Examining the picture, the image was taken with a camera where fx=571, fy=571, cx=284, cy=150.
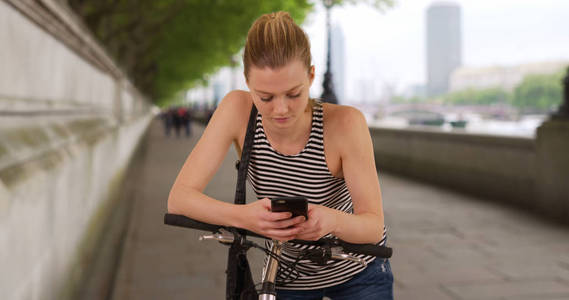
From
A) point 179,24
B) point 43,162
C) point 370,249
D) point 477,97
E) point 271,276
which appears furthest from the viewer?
point 477,97

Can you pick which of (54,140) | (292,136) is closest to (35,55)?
(54,140)

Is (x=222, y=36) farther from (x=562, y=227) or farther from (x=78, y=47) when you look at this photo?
(x=562, y=227)

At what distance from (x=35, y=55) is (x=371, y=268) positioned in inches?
148

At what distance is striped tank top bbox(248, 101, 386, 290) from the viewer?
70.7 inches

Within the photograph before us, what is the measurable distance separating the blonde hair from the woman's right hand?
37cm

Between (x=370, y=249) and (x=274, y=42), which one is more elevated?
(x=274, y=42)

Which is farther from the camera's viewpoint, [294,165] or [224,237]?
[294,165]

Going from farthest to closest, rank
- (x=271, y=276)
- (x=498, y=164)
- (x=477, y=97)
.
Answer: (x=477, y=97), (x=498, y=164), (x=271, y=276)

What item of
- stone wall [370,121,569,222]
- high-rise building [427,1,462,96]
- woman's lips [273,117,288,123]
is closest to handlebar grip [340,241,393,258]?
woman's lips [273,117,288,123]

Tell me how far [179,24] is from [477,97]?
73.7m

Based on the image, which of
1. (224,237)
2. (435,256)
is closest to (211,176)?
(224,237)

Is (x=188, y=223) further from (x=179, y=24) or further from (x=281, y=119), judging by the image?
(x=179, y=24)

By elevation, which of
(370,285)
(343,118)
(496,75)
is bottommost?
(370,285)

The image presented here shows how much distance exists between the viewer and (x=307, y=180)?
1.82m
